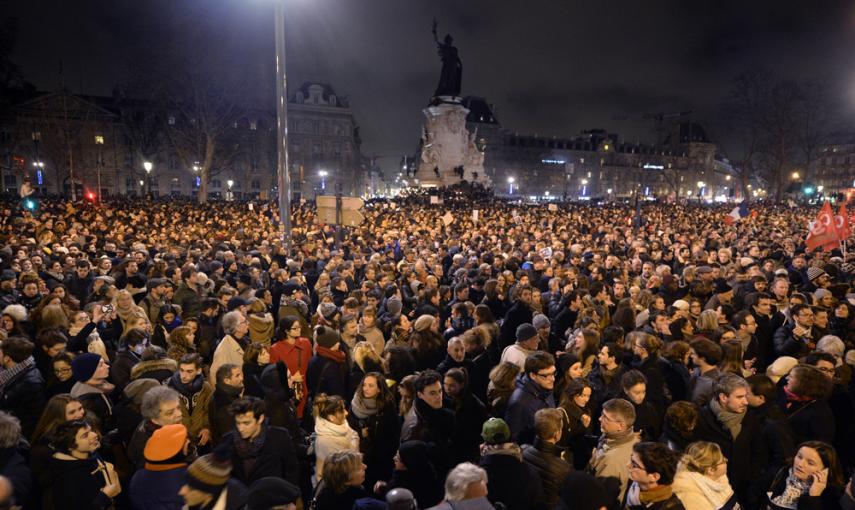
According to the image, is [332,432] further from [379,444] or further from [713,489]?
[713,489]

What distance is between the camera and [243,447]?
345 centimetres

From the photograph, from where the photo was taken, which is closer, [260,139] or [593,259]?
[593,259]

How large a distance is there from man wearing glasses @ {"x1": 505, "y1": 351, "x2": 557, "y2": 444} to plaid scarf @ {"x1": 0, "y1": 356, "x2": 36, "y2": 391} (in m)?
4.30

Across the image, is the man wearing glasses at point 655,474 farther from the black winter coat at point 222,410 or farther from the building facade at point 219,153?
the building facade at point 219,153

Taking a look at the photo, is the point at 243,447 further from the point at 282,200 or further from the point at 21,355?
the point at 282,200

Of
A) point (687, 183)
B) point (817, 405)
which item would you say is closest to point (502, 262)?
point (817, 405)

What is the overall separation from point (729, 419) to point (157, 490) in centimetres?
396

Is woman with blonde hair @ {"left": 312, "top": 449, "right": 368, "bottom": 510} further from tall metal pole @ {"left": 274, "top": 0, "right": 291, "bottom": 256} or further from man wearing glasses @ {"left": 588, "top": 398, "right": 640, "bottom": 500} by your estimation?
tall metal pole @ {"left": 274, "top": 0, "right": 291, "bottom": 256}

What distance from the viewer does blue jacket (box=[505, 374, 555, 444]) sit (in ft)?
13.7

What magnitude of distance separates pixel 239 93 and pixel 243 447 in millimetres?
37470

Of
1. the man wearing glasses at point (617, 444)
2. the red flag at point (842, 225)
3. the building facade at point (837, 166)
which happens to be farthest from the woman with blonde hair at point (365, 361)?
the building facade at point (837, 166)

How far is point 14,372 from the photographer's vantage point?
4625 mm

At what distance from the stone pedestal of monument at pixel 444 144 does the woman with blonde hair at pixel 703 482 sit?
35.4m

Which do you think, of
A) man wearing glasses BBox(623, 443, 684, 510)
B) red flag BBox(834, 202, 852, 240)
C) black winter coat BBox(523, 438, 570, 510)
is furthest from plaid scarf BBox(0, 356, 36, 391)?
red flag BBox(834, 202, 852, 240)
